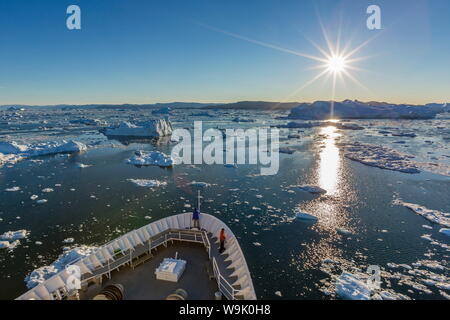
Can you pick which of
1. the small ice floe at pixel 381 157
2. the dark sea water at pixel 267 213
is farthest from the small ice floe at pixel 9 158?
the small ice floe at pixel 381 157

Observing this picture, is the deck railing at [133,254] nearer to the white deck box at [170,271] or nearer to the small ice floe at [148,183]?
the white deck box at [170,271]

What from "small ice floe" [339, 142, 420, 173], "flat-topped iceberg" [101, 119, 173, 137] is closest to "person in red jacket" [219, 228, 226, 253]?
"small ice floe" [339, 142, 420, 173]

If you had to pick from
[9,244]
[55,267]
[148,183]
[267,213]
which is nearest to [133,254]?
[55,267]

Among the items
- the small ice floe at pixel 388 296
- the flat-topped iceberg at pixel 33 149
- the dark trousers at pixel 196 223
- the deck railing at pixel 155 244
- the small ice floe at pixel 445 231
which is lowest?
the small ice floe at pixel 388 296

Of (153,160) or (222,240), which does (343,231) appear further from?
(153,160)
